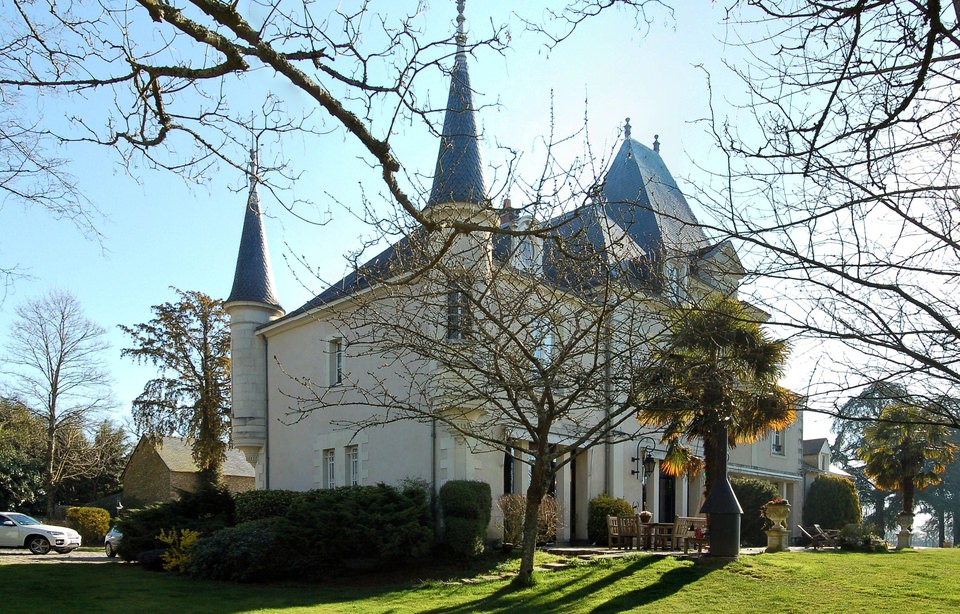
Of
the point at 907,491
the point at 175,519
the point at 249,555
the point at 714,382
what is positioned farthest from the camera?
the point at 907,491

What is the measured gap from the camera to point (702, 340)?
977cm

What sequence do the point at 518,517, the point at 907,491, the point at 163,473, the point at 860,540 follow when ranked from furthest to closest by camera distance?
the point at 163,473 < the point at 907,491 < the point at 860,540 < the point at 518,517

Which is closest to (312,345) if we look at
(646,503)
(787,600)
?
(646,503)

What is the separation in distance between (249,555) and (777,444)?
2196 cm

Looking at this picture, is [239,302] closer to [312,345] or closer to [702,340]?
[312,345]

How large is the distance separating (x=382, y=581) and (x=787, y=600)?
7.28m

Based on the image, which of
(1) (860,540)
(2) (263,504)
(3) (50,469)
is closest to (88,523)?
Result: (3) (50,469)

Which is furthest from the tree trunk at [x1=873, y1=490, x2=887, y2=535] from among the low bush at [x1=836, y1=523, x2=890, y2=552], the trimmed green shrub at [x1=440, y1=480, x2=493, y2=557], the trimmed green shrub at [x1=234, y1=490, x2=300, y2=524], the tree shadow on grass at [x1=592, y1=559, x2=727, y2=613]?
the trimmed green shrub at [x1=234, y1=490, x2=300, y2=524]

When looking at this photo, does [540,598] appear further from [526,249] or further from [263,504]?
[263,504]

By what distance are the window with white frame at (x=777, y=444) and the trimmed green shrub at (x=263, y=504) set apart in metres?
18.9

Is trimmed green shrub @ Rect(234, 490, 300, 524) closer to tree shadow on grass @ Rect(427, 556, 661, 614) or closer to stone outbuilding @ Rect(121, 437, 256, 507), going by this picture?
tree shadow on grass @ Rect(427, 556, 661, 614)

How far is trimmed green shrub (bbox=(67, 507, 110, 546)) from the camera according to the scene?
3391 cm

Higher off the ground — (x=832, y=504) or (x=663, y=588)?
(x=663, y=588)

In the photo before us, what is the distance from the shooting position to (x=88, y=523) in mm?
34031
